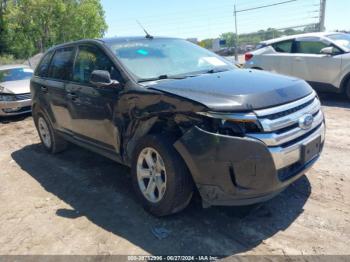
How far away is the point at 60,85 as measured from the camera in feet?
16.8

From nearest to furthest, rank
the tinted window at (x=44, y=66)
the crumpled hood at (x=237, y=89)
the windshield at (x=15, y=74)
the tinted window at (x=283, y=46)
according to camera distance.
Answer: the crumpled hood at (x=237, y=89)
the tinted window at (x=44, y=66)
the tinted window at (x=283, y=46)
the windshield at (x=15, y=74)

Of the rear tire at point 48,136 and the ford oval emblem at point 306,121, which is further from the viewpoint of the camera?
the rear tire at point 48,136

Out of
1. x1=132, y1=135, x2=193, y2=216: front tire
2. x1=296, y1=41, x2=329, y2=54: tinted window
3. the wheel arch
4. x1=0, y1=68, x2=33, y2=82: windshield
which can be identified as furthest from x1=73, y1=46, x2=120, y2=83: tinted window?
x1=0, y1=68, x2=33, y2=82: windshield

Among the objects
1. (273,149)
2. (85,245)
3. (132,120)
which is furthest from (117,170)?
(273,149)

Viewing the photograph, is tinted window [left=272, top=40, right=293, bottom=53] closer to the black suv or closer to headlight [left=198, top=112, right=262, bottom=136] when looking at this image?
the black suv

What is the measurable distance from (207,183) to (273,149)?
61 cm

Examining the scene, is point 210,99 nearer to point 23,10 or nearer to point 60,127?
point 60,127

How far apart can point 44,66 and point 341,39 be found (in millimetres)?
6621

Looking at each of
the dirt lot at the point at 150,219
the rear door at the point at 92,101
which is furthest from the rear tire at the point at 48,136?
the rear door at the point at 92,101

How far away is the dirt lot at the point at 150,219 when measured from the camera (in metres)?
3.14

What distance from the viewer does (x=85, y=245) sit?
3.33m

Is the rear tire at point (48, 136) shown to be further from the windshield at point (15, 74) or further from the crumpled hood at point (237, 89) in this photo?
the windshield at point (15, 74)

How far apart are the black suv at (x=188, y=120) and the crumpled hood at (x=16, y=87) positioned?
5048 millimetres

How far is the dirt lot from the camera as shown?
3.14 m
